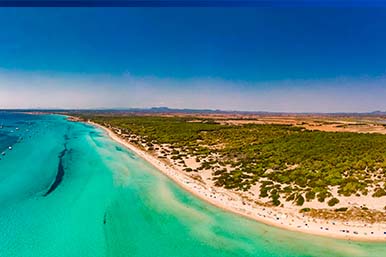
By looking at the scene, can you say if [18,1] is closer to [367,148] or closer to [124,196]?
[124,196]

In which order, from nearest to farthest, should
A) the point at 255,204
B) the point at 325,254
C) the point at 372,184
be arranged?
the point at 325,254
the point at 255,204
the point at 372,184

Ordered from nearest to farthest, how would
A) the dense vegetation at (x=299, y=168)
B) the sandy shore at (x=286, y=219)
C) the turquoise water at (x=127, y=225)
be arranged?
the turquoise water at (x=127, y=225)
the sandy shore at (x=286, y=219)
the dense vegetation at (x=299, y=168)

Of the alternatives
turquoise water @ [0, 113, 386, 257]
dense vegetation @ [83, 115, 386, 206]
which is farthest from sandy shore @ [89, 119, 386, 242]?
dense vegetation @ [83, 115, 386, 206]

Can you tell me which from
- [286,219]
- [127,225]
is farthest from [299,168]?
[127,225]

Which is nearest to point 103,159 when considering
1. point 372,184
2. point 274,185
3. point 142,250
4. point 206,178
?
point 206,178

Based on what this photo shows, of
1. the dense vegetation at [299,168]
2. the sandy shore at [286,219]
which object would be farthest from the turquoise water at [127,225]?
the dense vegetation at [299,168]

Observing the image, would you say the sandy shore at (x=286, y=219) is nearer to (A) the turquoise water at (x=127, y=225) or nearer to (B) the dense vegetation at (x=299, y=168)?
(A) the turquoise water at (x=127, y=225)
